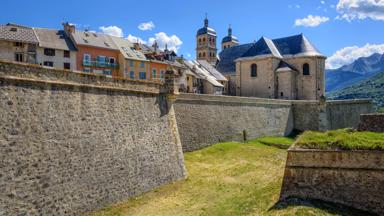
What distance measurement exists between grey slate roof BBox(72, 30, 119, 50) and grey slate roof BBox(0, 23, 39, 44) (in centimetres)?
433

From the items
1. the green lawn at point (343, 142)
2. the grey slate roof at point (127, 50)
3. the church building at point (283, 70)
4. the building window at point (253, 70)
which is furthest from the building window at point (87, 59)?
the green lawn at point (343, 142)

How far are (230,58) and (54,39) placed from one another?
31.4m

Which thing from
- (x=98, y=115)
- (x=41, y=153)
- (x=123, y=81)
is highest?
(x=123, y=81)

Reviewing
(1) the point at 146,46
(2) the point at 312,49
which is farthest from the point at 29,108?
(2) the point at 312,49

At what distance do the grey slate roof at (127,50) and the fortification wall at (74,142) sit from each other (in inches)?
821

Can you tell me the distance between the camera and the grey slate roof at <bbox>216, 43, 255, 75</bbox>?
57.9 m

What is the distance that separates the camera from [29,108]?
1312cm

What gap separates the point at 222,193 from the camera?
1798 centimetres

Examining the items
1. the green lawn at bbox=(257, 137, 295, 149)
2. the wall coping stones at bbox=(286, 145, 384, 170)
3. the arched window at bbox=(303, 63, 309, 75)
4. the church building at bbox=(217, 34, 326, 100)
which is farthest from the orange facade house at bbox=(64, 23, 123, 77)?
the wall coping stones at bbox=(286, 145, 384, 170)

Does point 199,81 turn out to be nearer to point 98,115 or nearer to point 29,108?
point 98,115

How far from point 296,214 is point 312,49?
40664 mm

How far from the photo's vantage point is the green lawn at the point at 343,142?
1366 cm

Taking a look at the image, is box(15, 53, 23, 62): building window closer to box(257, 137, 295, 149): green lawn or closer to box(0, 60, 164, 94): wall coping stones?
box(0, 60, 164, 94): wall coping stones

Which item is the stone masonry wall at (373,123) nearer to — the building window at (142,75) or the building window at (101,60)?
the building window at (142,75)
